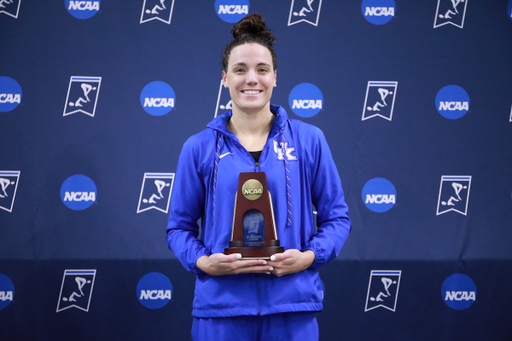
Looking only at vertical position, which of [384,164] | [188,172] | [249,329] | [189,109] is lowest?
[249,329]

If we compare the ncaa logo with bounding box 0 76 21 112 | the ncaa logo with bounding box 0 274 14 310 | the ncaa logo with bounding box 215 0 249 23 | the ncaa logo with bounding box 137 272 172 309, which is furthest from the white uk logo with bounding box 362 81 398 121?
the ncaa logo with bounding box 0 274 14 310

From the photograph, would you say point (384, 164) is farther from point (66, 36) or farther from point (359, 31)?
point (66, 36)

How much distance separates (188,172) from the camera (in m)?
1.32

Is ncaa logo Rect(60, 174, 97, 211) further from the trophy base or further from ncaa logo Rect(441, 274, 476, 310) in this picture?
ncaa logo Rect(441, 274, 476, 310)

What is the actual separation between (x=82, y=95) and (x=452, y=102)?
2.35 meters

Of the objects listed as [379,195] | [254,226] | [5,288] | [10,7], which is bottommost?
[5,288]

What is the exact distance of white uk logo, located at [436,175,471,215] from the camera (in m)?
2.71

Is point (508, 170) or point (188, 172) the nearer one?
point (188, 172)

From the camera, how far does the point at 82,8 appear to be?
2.71 meters

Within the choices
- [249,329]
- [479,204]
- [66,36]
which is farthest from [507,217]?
[66,36]

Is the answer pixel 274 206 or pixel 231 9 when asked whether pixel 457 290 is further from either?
pixel 231 9

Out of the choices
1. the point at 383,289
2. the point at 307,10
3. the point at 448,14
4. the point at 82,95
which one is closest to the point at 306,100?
the point at 307,10

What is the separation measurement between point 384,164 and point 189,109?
128cm

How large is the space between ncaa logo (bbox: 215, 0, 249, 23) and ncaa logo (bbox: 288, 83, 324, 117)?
600mm
